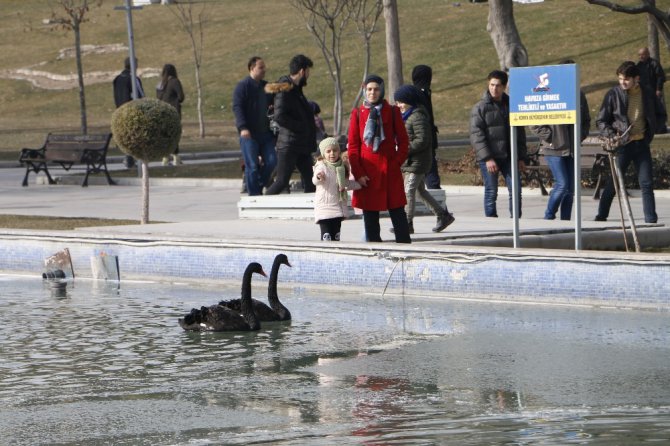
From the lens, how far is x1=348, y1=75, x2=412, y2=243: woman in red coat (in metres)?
12.7

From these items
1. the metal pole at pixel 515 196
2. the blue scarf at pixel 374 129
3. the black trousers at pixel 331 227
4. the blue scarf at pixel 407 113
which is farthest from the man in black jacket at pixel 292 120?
the blue scarf at pixel 374 129

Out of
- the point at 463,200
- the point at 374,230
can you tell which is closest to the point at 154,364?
the point at 374,230

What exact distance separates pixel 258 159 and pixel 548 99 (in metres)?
6.44

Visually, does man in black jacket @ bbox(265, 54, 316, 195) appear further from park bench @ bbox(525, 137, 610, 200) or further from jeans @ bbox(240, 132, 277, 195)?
park bench @ bbox(525, 137, 610, 200)

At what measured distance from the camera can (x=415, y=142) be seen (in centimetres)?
1402

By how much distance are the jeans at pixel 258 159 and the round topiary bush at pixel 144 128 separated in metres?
1.57

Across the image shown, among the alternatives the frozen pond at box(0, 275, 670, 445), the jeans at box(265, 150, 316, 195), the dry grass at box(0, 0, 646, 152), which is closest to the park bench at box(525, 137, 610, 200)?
the jeans at box(265, 150, 316, 195)

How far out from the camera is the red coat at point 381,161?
12.8 metres

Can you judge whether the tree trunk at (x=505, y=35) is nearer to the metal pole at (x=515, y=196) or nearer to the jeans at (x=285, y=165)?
the jeans at (x=285, y=165)

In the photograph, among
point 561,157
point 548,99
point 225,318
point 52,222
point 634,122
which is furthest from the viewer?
point 52,222

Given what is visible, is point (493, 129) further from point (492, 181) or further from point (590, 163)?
point (590, 163)

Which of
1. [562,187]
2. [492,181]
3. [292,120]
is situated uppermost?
[292,120]

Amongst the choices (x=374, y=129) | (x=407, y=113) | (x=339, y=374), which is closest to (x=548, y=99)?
(x=374, y=129)

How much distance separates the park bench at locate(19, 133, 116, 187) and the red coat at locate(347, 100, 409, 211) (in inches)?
495
